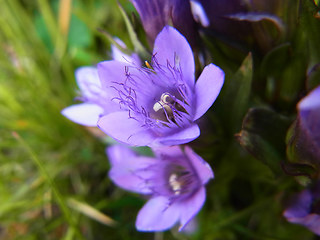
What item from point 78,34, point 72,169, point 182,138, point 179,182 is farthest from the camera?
point 78,34

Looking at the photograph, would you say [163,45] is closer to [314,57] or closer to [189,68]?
[189,68]

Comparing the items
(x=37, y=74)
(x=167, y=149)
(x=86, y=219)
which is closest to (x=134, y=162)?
(x=167, y=149)

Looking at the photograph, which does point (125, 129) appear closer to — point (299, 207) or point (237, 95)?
point (237, 95)

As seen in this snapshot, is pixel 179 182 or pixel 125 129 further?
pixel 179 182

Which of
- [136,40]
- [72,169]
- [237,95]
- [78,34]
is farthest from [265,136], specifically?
[78,34]

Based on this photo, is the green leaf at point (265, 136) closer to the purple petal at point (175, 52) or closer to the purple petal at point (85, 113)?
the purple petal at point (175, 52)

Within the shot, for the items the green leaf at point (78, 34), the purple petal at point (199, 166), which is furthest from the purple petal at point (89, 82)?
the green leaf at point (78, 34)
